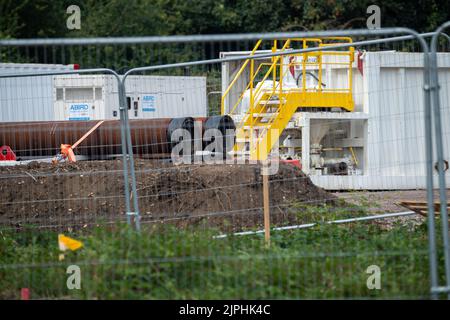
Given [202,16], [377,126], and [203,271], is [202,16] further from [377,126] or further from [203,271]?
[203,271]

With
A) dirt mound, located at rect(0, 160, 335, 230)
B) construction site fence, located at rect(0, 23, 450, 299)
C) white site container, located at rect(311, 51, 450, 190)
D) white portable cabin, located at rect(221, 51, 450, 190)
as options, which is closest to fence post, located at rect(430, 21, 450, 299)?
construction site fence, located at rect(0, 23, 450, 299)

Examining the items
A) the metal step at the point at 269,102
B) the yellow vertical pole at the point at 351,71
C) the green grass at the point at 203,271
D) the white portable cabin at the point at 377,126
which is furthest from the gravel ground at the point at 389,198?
the metal step at the point at 269,102

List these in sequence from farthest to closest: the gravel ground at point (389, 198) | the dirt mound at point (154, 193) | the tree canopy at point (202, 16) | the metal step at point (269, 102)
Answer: the tree canopy at point (202, 16)
the metal step at point (269, 102)
the dirt mound at point (154, 193)
the gravel ground at point (389, 198)

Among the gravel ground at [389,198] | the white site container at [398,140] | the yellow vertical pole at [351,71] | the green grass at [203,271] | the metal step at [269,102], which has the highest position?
the yellow vertical pole at [351,71]

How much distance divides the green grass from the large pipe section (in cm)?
392

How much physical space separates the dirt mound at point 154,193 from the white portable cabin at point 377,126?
120 centimetres

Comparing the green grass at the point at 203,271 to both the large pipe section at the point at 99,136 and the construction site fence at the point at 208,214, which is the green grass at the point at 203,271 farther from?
the large pipe section at the point at 99,136

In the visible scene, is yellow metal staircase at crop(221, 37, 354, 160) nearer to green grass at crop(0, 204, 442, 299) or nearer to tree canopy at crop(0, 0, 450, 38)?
green grass at crop(0, 204, 442, 299)

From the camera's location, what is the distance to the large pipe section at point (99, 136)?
11320 millimetres

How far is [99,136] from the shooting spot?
13828mm

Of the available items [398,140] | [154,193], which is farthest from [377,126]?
[154,193]

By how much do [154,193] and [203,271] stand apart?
456cm
